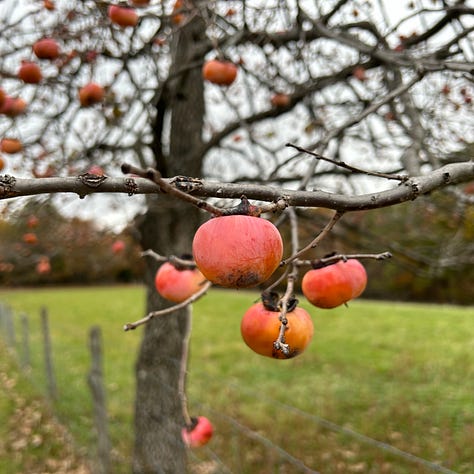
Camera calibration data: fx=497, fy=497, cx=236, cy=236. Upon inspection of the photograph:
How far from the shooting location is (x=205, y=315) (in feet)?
49.6

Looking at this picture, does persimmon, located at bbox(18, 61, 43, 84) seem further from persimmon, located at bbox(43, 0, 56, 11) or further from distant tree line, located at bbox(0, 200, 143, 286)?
distant tree line, located at bbox(0, 200, 143, 286)

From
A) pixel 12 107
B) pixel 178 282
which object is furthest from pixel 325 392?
pixel 178 282

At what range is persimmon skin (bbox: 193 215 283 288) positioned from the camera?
818mm

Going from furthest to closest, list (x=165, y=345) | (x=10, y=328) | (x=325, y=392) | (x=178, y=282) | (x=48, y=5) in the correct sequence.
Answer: (x=10, y=328), (x=325, y=392), (x=165, y=345), (x=48, y=5), (x=178, y=282)

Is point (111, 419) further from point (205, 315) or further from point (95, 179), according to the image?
point (205, 315)

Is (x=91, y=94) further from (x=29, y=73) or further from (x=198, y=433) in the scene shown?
(x=198, y=433)

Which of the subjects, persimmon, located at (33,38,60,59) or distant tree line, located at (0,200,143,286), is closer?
persimmon, located at (33,38,60,59)

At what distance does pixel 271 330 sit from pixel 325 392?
5967mm

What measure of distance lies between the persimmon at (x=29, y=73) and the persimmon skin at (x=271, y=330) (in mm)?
2715

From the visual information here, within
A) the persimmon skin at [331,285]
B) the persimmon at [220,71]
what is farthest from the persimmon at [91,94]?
the persimmon skin at [331,285]

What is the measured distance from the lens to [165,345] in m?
3.83

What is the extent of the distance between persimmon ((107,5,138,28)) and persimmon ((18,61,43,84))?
0.67 metres

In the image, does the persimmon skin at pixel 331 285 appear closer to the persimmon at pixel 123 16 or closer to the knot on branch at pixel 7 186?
the knot on branch at pixel 7 186

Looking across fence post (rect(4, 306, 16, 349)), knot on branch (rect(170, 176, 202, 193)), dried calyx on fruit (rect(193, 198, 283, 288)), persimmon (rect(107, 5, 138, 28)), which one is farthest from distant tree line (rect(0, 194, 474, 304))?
fence post (rect(4, 306, 16, 349))
